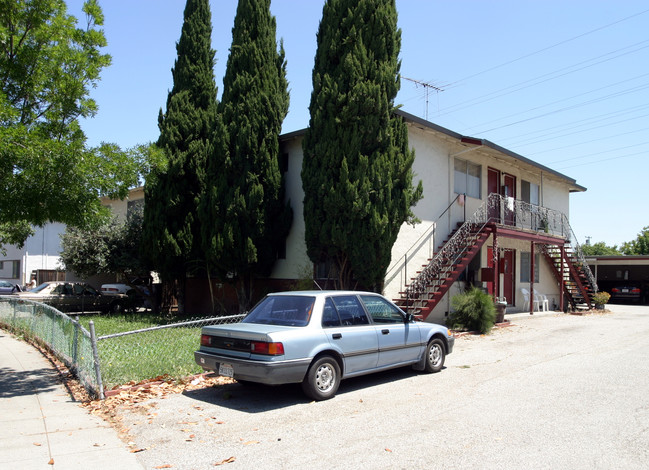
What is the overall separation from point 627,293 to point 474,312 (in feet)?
74.9

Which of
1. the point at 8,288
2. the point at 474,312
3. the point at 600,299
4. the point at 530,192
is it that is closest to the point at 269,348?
the point at 474,312

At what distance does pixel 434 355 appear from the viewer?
8.94 m

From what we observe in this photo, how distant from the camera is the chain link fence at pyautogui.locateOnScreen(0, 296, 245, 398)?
7492 mm

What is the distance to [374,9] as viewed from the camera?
1377 cm

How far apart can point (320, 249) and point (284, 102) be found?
5549 mm

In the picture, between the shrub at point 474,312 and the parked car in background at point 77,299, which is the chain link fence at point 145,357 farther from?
the parked car in background at point 77,299

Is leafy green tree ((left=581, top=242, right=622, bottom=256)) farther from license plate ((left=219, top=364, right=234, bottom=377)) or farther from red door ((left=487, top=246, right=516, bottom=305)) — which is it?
license plate ((left=219, top=364, right=234, bottom=377))

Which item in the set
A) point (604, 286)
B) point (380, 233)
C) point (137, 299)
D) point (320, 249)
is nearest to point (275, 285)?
point (320, 249)

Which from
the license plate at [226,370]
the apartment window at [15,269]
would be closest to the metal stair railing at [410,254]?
the license plate at [226,370]

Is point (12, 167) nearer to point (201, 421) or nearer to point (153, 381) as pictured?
point (153, 381)

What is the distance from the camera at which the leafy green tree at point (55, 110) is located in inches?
308

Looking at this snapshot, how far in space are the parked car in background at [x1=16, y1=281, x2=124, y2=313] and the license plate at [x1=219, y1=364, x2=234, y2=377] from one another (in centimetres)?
1581

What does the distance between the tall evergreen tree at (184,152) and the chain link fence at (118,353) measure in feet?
24.6

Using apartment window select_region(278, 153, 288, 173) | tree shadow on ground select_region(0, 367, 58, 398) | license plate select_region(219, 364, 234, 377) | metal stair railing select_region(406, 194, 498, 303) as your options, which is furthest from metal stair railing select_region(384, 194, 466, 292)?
tree shadow on ground select_region(0, 367, 58, 398)
